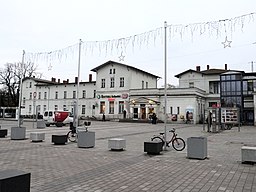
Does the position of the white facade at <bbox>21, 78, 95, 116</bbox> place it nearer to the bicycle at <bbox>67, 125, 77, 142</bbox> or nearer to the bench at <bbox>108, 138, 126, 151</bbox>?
the bicycle at <bbox>67, 125, 77, 142</bbox>

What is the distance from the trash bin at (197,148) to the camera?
10531 millimetres

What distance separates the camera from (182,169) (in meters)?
8.66

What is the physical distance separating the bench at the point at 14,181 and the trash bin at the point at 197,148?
7634 millimetres

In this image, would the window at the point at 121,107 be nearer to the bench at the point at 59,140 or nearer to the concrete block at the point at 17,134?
the concrete block at the point at 17,134

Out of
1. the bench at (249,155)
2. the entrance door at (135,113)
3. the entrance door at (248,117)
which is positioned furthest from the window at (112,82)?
the bench at (249,155)

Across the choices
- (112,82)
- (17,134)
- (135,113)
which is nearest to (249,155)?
(17,134)

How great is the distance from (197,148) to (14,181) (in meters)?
7.94

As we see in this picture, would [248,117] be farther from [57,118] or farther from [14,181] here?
[14,181]

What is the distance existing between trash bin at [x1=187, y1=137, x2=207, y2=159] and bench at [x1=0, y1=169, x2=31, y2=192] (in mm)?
7634

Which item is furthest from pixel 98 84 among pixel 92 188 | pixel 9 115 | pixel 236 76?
pixel 92 188

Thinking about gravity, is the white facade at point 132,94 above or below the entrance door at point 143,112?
above

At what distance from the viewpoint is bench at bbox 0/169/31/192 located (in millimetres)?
4066

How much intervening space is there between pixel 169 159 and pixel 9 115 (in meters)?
58.9

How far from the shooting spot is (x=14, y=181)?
422 centimetres
